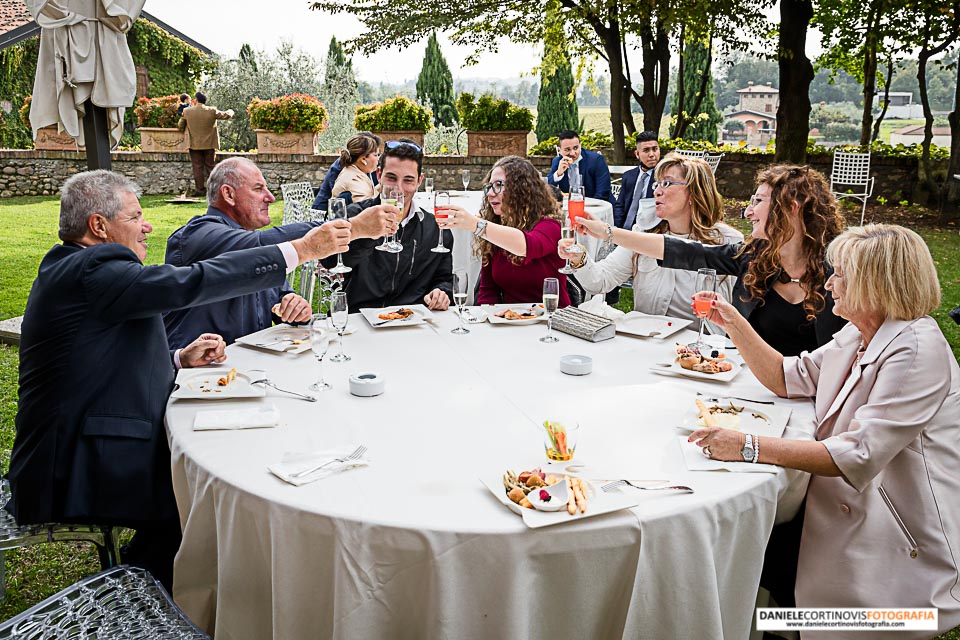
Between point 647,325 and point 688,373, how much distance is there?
0.66 metres

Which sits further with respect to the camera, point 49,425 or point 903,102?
point 903,102

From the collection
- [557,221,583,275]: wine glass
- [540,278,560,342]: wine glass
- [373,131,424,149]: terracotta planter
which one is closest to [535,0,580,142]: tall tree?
[373,131,424,149]: terracotta planter

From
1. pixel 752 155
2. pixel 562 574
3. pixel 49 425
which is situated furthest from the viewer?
pixel 752 155

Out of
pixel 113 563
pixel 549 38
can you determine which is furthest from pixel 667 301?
pixel 549 38

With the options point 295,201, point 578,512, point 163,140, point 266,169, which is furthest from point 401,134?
point 578,512

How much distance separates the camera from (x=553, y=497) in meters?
1.69

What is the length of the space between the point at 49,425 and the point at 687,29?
14.4 m

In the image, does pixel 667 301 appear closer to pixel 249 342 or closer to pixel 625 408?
pixel 625 408

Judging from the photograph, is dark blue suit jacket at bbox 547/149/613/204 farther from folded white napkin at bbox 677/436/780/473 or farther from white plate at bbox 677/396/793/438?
folded white napkin at bbox 677/436/780/473

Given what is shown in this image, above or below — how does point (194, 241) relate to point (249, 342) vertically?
above

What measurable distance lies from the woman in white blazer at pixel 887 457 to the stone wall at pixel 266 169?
458 inches

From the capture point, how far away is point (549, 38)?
1461 cm

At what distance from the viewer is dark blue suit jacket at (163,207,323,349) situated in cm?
313

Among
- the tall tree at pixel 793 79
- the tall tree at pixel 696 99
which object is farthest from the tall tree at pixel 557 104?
the tall tree at pixel 793 79
